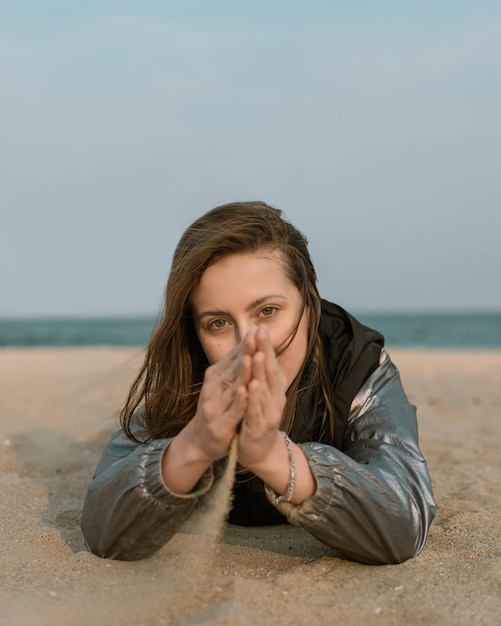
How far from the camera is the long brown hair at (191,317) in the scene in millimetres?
2668

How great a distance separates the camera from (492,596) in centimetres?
207

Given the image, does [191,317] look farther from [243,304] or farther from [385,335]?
[385,335]

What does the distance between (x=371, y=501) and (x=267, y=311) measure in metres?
0.76

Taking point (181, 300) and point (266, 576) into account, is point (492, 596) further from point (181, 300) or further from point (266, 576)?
point (181, 300)

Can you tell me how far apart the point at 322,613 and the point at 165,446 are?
70cm

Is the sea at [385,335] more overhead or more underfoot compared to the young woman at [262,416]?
more underfoot

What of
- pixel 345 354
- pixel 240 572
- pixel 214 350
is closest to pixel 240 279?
pixel 214 350

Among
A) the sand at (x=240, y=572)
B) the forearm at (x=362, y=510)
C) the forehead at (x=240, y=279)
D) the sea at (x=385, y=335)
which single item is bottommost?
the sea at (x=385, y=335)

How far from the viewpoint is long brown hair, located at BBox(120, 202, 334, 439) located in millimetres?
2668

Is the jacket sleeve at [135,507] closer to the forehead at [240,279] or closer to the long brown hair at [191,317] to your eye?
the long brown hair at [191,317]

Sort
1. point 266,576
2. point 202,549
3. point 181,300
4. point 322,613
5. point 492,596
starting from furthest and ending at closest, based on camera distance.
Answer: point 181,300, point 202,549, point 266,576, point 492,596, point 322,613

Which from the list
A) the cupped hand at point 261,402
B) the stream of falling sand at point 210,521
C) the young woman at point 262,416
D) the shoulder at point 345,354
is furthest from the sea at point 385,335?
the cupped hand at point 261,402

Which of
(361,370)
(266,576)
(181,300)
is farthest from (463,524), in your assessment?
(181,300)

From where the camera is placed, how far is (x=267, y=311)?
2590 millimetres
